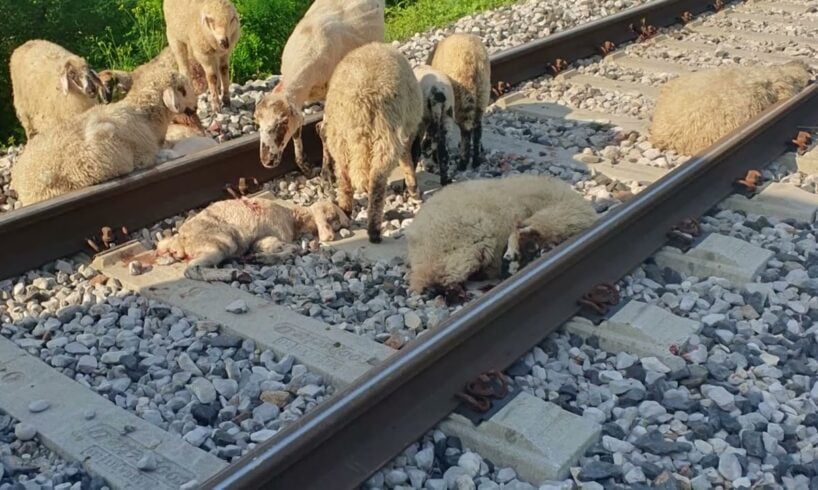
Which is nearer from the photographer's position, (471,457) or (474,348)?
(471,457)

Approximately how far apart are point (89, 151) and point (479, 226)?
2.77 m

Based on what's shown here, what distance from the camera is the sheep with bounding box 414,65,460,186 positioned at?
7031mm

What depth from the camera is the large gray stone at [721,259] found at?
202 inches

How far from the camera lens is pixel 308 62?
7738 millimetres

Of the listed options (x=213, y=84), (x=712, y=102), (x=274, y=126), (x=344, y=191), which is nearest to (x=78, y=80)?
(x=213, y=84)

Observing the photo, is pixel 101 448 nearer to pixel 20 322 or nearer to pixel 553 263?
pixel 20 322

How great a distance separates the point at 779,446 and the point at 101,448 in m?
2.69

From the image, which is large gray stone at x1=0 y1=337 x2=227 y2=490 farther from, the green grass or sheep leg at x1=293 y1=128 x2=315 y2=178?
the green grass

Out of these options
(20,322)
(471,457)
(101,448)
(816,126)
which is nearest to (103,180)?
(20,322)

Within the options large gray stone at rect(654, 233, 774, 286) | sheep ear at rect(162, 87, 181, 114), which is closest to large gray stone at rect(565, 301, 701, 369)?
large gray stone at rect(654, 233, 774, 286)

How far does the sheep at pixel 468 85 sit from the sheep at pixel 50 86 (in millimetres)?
3076

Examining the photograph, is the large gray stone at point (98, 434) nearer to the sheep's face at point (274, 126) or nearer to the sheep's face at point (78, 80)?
the sheep's face at point (274, 126)

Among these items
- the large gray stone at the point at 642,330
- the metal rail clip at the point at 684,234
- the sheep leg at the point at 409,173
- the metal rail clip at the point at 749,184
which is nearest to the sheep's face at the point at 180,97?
the sheep leg at the point at 409,173

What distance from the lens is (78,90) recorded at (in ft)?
26.8
